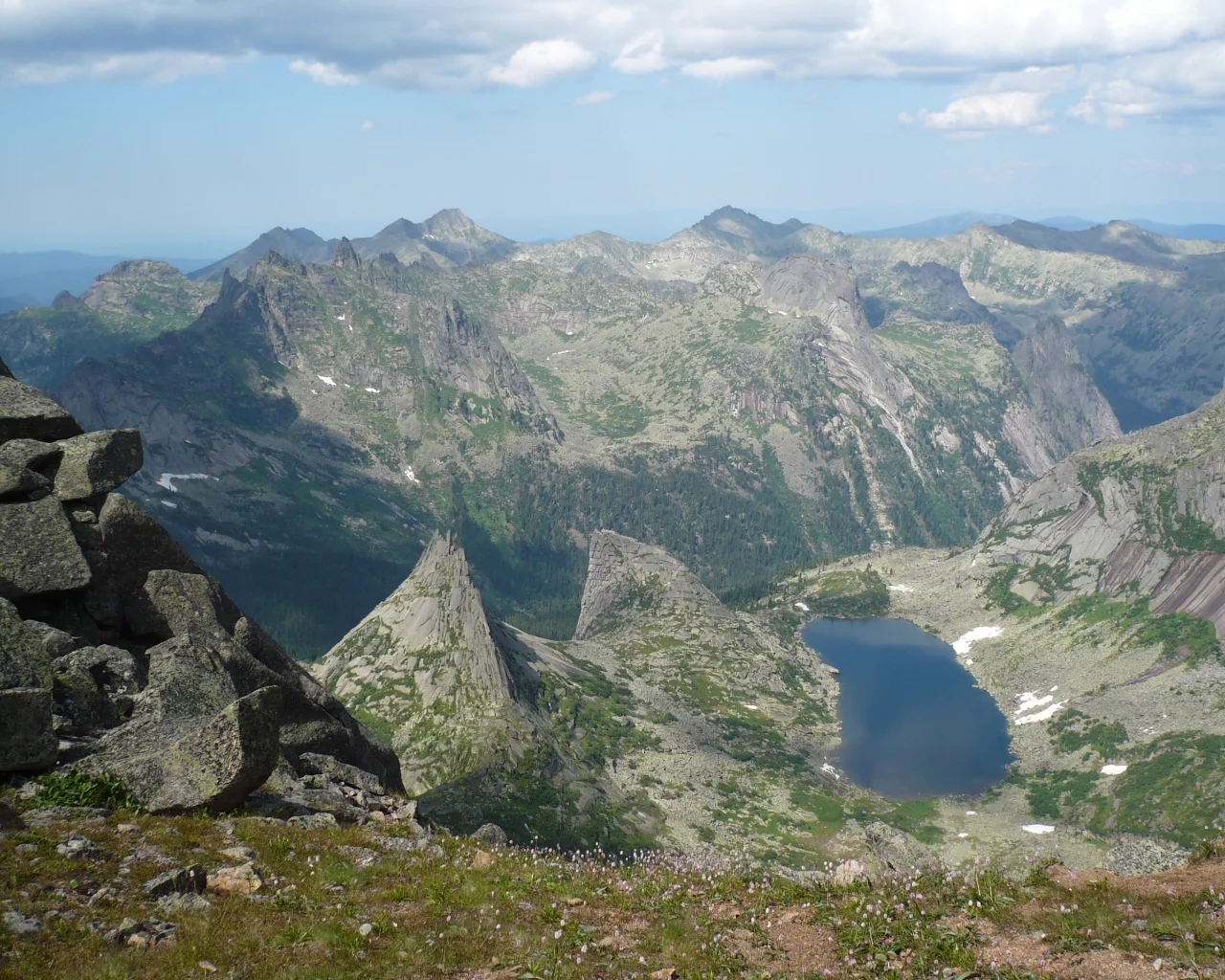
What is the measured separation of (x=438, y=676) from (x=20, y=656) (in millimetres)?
106570

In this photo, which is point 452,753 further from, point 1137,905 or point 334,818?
point 1137,905

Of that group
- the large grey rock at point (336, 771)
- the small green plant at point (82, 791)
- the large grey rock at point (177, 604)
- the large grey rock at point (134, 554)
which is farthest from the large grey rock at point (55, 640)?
the large grey rock at point (336, 771)

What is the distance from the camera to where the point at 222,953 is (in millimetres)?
20062

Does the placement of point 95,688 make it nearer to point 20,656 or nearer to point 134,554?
point 20,656

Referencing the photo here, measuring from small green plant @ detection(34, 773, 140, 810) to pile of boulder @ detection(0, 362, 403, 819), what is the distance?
1.09 feet

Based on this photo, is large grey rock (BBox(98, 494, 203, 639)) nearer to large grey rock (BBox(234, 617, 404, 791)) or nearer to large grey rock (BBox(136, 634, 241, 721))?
large grey rock (BBox(136, 634, 241, 721))

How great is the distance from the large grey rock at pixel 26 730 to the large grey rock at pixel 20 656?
1.11 meters

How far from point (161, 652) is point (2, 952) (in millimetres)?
14399

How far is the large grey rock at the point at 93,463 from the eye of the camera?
36.4 metres

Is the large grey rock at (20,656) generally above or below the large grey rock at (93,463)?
below

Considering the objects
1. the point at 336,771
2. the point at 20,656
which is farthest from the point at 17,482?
the point at 336,771

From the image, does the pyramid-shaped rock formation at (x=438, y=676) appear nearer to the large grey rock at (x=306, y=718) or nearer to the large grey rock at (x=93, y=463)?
the large grey rock at (x=306, y=718)

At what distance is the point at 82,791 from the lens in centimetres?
2525

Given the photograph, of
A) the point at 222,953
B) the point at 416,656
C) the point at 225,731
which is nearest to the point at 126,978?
the point at 222,953
